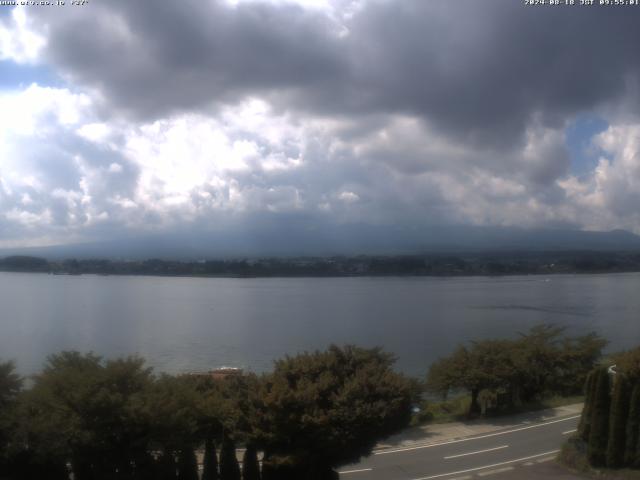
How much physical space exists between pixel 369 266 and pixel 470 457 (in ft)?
238

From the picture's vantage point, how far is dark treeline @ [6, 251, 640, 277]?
81875mm

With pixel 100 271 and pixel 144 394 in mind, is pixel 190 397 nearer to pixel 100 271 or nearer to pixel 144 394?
pixel 144 394

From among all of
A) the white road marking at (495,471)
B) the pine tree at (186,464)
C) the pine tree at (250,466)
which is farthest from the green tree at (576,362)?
the pine tree at (186,464)

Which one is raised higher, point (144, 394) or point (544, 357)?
point (144, 394)

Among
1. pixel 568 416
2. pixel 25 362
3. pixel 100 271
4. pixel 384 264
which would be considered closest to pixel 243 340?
pixel 25 362

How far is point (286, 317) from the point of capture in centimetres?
4672

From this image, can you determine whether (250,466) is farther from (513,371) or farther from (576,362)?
(576,362)

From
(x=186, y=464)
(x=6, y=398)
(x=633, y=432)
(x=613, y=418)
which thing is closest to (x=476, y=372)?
(x=613, y=418)

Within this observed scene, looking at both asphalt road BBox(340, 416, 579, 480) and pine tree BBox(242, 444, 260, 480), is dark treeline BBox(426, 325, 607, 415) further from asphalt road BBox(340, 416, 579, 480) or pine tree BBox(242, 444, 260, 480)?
pine tree BBox(242, 444, 260, 480)

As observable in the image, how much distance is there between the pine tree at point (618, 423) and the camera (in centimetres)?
968

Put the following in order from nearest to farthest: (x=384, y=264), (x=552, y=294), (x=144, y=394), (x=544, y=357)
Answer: (x=144, y=394) < (x=544, y=357) < (x=552, y=294) < (x=384, y=264)

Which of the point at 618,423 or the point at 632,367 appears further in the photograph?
the point at 632,367

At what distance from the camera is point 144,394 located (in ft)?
27.5

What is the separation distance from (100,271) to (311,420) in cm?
8891
